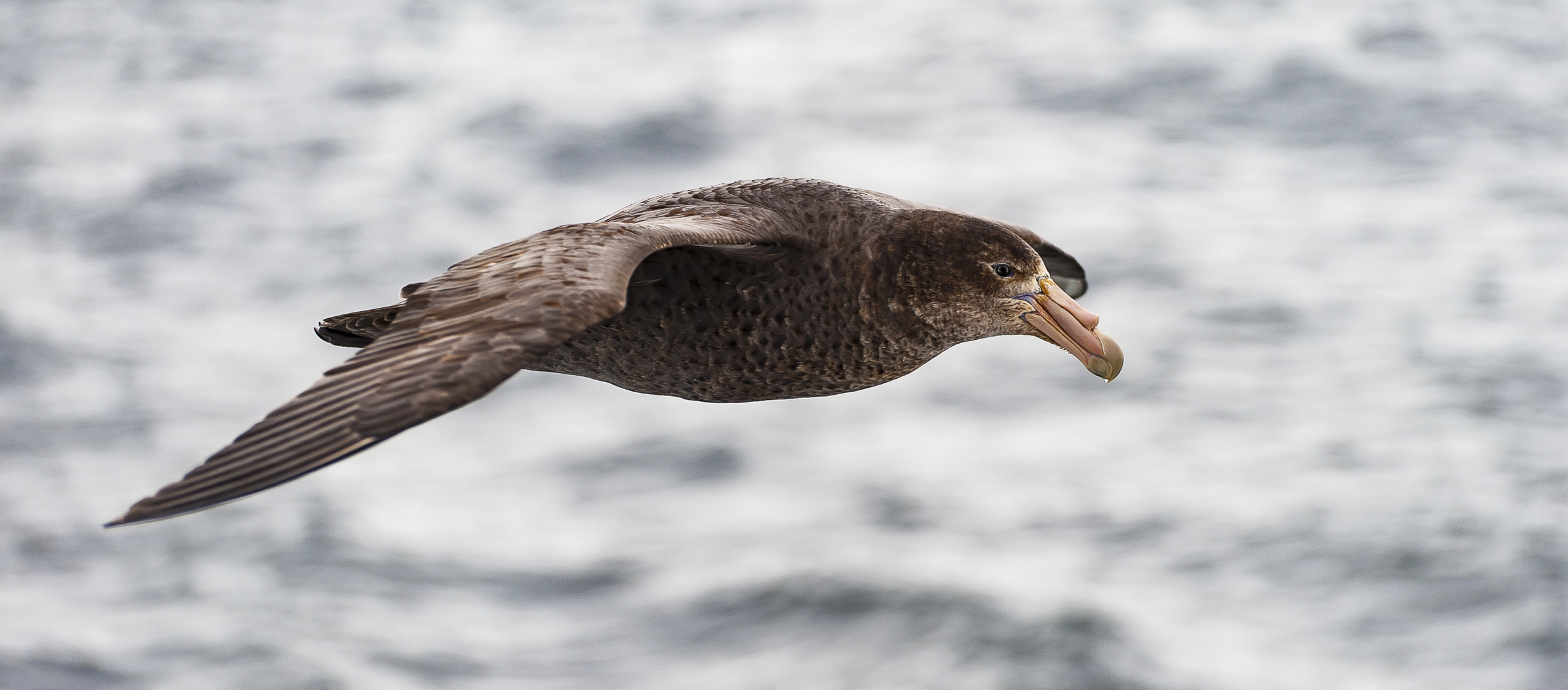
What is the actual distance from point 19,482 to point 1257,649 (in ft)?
106

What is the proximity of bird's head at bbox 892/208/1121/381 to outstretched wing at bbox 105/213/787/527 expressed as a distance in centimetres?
81

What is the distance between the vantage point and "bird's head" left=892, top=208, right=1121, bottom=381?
7.44 metres

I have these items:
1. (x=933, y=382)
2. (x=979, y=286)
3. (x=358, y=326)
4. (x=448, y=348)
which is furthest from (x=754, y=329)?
(x=933, y=382)

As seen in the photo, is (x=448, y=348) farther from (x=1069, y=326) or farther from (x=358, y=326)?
(x=1069, y=326)

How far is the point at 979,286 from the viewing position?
7480 mm

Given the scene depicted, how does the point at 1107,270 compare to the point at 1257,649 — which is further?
the point at 1107,270

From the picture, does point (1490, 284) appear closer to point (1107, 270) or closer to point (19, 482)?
point (1107, 270)

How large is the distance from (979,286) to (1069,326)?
0.48 metres

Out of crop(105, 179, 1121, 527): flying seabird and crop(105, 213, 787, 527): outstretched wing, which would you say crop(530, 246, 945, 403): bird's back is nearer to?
crop(105, 179, 1121, 527): flying seabird

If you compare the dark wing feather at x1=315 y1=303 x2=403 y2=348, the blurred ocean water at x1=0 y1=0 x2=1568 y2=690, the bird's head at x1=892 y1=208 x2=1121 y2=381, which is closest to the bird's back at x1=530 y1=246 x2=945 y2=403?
the bird's head at x1=892 y1=208 x2=1121 y2=381

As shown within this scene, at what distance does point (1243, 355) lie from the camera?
1651 inches


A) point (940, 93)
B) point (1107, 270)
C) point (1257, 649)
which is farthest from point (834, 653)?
point (940, 93)

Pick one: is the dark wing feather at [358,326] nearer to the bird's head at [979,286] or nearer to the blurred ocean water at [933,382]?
the bird's head at [979,286]

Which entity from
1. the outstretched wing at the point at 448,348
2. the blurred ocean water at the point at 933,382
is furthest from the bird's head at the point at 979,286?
the blurred ocean water at the point at 933,382
